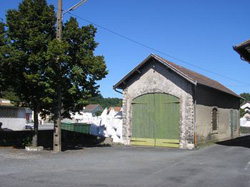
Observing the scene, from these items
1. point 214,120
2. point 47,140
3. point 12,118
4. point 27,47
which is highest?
point 27,47

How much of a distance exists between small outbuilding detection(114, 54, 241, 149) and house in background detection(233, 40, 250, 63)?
3.56m

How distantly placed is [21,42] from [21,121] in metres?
20.5

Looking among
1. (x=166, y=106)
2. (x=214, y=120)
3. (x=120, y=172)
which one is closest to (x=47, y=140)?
(x=166, y=106)

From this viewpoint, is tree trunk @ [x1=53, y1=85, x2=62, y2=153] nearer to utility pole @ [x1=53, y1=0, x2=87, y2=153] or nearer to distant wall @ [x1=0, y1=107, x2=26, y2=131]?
utility pole @ [x1=53, y1=0, x2=87, y2=153]

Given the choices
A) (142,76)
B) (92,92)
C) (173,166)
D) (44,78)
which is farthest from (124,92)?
(173,166)

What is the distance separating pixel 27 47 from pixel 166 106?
357 inches

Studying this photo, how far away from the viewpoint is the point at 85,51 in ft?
52.9

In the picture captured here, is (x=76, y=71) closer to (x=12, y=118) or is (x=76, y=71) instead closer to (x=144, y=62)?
(x=144, y=62)

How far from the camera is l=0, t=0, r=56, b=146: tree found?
1465cm

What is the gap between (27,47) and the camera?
14.8m

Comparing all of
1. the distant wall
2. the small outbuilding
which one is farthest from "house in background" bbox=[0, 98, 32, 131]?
the small outbuilding

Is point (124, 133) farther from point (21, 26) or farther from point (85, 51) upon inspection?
point (21, 26)

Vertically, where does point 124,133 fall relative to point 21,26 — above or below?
below

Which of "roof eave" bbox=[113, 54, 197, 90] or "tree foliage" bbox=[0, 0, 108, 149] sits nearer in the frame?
"tree foliage" bbox=[0, 0, 108, 149]
